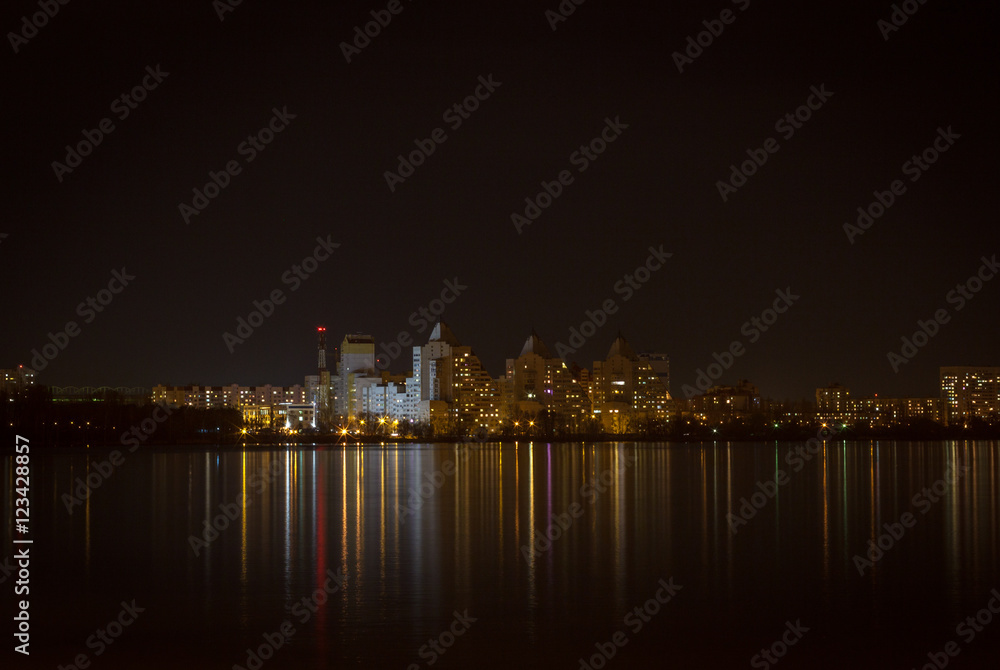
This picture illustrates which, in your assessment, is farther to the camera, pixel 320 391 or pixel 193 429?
pixel 320 391

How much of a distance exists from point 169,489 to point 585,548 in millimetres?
19000

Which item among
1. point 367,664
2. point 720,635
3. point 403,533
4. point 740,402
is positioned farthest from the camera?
point 740,402

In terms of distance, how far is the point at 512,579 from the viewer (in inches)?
615

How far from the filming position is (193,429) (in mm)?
104125

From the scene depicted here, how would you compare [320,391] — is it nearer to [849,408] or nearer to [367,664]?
[849,408]

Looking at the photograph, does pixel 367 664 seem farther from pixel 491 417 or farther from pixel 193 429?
pixel 491 417

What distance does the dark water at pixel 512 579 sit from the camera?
11430mm

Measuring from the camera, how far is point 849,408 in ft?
598

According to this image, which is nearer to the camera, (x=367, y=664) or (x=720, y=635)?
(x=367, y=664)

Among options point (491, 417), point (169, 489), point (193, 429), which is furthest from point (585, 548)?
point (491, 417)

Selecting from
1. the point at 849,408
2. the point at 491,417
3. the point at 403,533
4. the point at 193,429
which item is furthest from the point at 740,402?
the point at 403,533

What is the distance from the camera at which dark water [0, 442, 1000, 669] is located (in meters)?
11.4

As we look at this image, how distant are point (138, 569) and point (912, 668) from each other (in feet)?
38.4

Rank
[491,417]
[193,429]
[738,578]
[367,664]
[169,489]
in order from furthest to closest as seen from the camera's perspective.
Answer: [491,417], [193,429], [169,489], [738,578], [367,664]
